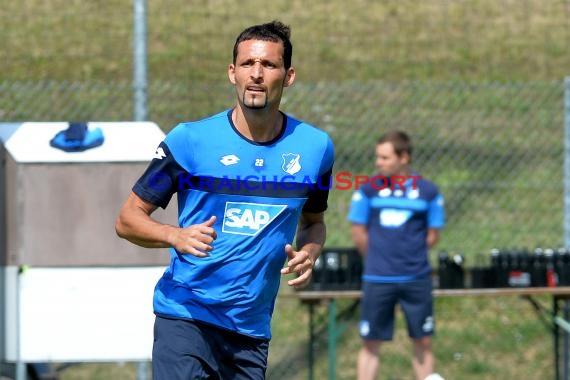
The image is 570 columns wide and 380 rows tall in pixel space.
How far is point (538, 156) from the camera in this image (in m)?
10.0

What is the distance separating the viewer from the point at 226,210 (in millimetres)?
4297

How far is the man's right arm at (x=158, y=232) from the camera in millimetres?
3896

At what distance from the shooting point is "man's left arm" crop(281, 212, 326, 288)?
4.21 m

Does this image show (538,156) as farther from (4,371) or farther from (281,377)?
(4,371)

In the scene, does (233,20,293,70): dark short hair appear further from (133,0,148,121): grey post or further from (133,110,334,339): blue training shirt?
(133,0,148,121): grey post

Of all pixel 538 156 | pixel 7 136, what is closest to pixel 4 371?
pixel 7 136

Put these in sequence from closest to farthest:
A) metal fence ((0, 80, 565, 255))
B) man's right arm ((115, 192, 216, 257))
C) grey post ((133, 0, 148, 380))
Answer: man's right arm ((115, 192, 216, 257))
grey post ((133, 0, 148, 380))
metal fence ((0, 80, 565, 255))

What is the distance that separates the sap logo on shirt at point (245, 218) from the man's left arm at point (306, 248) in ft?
0.45

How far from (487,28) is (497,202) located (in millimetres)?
3648

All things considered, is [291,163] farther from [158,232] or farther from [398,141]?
[398,141]

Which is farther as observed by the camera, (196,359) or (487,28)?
(487,28)

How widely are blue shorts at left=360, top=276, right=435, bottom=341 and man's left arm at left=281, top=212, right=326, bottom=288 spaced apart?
10.8ft

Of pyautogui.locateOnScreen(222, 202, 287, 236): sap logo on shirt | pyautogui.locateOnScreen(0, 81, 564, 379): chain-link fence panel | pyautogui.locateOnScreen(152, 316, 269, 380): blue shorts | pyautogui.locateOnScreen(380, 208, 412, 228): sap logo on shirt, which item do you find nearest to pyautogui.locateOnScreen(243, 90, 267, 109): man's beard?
pyautogui.locateOnScreen(222, 202, 287, 236): sap logo on shirt

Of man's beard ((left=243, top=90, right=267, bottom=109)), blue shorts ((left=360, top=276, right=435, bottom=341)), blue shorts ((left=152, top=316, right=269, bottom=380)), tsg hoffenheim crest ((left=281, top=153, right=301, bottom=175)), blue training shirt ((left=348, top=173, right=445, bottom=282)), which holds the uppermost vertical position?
man's beard ((left=243, top=90, right=267, bottom=109))
